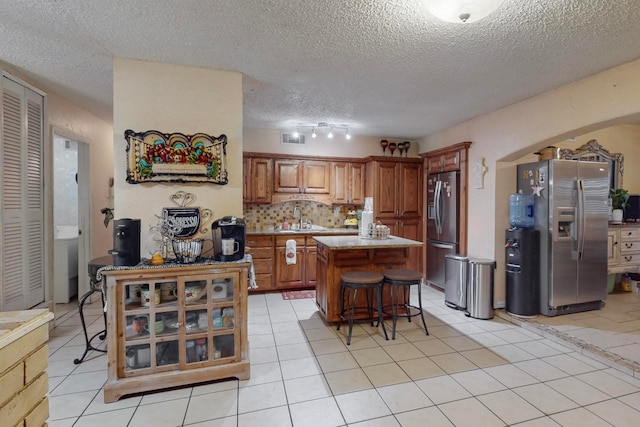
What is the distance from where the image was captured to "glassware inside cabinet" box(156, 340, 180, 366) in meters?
2.24

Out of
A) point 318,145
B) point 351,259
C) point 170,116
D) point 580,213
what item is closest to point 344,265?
point 351,259

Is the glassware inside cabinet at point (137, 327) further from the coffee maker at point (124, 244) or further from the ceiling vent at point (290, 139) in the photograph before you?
the ceiling vent at point (290, 139)

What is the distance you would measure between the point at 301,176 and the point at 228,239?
2797 millimetres

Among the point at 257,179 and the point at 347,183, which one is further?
the point at 347,183

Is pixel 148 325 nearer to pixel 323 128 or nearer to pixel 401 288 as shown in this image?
pixel 401 288

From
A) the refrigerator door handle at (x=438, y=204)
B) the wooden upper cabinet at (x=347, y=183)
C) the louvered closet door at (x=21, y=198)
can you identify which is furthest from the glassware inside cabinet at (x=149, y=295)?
the refrigerator door handle at (x=438, y=204)

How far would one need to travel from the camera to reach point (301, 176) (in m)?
5.00

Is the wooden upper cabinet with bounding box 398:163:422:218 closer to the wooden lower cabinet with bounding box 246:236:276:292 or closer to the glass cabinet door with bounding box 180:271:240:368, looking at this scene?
the wooden lower cabinet with bounding box 246:236:276:292

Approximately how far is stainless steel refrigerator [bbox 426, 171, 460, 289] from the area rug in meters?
1.97

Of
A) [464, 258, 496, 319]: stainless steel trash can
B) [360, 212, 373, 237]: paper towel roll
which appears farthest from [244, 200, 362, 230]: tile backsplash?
[464, 258, 496, 319]: stainless steel trash can

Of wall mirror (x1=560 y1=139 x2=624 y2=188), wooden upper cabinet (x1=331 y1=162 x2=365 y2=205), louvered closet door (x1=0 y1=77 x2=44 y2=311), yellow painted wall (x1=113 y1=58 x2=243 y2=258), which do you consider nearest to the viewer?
yellow painted wall (x1=113 y1=58 x2=243 y2=258)

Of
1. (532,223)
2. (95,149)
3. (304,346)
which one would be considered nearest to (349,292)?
(304,346)

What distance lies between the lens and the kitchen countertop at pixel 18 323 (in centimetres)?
106

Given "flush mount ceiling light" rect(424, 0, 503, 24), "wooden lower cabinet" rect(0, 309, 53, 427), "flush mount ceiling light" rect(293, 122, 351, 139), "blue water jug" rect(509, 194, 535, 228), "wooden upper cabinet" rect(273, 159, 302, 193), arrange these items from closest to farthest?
"wooden lower cabinet" rect(0, 309, 53, 427) → "flush mount ceiling light" rect(424, 0, 503, 24) → "blue water jug" rect(509, 194, 535, 228) → "flush mount ceiling light" rect(293, 122, 351, 139) → "wooden upper cabinet" rect(273, 159, 302, 193)
